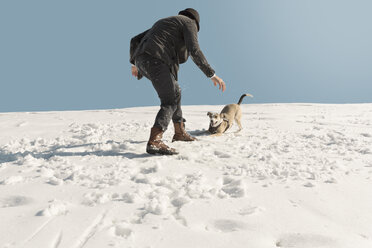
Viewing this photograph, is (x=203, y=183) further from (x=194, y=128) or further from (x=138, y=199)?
(x=194, y=128)

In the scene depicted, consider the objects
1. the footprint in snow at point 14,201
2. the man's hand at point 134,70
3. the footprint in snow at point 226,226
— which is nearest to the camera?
the footprint in snow at point 226,226

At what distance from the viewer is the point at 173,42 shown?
134 inches

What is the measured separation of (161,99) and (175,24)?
0.94 metres

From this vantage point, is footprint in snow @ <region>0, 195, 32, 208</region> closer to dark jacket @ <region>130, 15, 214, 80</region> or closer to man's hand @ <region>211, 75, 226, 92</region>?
dark jacket @ <region>130, 15, 214, 80</region>

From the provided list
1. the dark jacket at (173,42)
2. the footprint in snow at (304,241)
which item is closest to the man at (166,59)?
the dark jacket at (173,42)

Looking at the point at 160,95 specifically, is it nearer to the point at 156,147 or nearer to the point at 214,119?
the point at 156,147

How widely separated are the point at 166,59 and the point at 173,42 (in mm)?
239

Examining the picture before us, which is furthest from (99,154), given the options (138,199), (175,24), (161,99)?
(175,24)

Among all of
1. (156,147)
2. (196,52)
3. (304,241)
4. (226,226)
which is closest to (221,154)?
(156,147)

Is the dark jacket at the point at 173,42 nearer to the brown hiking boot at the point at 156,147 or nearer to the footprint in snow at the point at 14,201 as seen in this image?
the brown hiking boot at the point at 156,147

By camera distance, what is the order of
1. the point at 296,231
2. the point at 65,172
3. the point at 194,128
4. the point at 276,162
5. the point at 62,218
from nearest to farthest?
the point at 296,231 → the point at 62,218 → the point at 65,172 → the point at 276,162 → the point at 194,128

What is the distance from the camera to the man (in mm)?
3273

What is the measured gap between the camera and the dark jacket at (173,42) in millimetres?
3264

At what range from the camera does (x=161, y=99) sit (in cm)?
344
